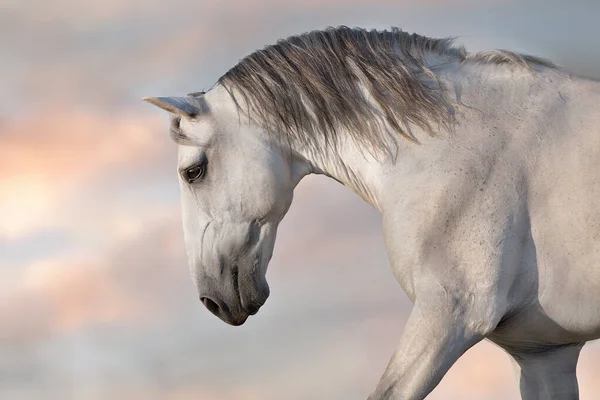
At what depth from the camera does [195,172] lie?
572 centimetres

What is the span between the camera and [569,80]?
5.44 meters

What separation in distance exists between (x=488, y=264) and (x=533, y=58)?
4.13ft

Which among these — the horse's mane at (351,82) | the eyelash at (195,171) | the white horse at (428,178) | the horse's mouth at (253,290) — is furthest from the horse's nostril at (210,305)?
the horse's mane at (351,82)

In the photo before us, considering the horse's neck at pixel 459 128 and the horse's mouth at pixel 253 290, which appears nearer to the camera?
the horse's neck at pixel 459 128

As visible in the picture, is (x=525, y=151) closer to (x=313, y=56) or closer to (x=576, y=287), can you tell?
(x=576, y=287)

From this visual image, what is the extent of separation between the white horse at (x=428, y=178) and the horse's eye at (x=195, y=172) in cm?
1

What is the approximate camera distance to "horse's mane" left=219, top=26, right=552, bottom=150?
527 cm

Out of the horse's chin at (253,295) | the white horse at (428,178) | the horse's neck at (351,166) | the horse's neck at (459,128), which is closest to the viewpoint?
the white horse at (428,178)

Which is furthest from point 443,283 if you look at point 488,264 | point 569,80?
point 569,80

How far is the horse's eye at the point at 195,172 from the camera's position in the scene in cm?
571

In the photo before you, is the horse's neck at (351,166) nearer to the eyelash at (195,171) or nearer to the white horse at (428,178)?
the white horse at (428,178)

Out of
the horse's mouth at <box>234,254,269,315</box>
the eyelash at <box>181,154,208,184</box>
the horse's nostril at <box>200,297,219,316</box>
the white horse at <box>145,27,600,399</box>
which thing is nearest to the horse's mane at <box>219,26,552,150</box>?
the white horse at <box>145,27,600,399</box>

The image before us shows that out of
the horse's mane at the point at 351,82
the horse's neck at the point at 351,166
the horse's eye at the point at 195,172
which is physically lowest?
the horse's neck at the point at 351,166

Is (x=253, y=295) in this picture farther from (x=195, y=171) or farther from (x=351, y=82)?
(x=351, y=82)
